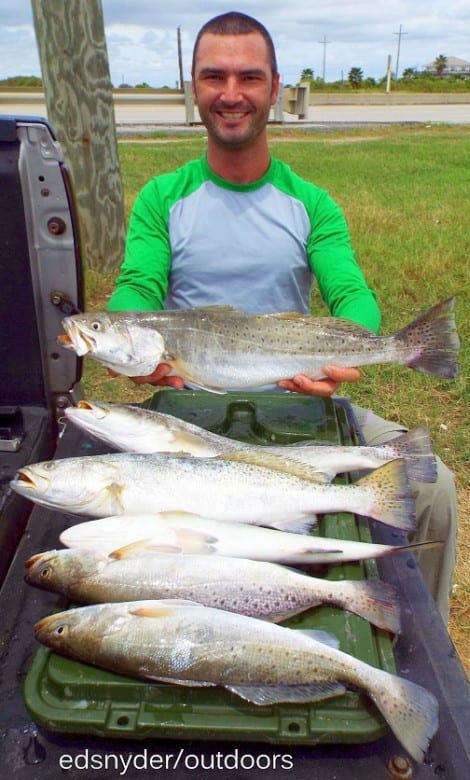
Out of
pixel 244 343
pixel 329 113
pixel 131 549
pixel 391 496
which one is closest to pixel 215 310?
pixel 244 343

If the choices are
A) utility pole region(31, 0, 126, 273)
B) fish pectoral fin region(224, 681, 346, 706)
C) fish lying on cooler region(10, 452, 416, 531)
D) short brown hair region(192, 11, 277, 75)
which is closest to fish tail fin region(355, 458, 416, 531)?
fish lying on cooler region(10, 452, 416, 531)

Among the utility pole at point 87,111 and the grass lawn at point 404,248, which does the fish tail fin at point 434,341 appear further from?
the utility pole at point 87,111

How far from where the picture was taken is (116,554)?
1.87 m

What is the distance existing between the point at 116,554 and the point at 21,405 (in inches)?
55.7

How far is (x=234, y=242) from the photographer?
130 inches

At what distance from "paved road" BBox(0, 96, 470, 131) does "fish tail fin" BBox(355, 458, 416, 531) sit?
924 inches

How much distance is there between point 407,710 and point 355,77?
74.4 m

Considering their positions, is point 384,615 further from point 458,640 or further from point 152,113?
point 152,113

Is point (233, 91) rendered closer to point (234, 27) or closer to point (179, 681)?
point (234, 27)

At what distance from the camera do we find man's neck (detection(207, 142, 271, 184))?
3.33 metres

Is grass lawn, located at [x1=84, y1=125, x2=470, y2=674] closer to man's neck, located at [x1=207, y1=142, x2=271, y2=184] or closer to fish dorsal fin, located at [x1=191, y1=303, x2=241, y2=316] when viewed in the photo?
fish dorsal fin, located at [x1=191, y1=303, x2=241, y2=316]

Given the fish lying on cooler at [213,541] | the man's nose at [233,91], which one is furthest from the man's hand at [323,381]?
the man's nose at [233,91]

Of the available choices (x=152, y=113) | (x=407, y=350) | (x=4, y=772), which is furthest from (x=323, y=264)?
(x=152, y=113)

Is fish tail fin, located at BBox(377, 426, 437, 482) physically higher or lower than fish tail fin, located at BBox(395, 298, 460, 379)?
lower
